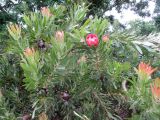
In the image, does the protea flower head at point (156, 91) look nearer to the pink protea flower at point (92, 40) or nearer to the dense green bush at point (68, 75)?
the dense green bush at point (68, 75)

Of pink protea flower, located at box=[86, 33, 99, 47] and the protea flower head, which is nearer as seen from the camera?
the protea flower head

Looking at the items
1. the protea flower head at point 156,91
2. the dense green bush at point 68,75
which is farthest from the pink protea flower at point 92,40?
the protea flower head at point 156,91

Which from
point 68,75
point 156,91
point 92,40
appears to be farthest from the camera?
point 68,75

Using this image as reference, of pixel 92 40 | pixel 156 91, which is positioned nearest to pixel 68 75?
pixel 92 40

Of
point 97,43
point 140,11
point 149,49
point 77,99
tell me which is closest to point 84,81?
point 77,99

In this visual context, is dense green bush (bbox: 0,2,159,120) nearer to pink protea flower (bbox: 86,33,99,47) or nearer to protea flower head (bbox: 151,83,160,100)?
pink protea flower (bbox: 86,33,99,47)

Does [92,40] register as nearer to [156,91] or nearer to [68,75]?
[68,75]

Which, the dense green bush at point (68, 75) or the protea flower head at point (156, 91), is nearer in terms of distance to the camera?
the protea flower head at point (156, 91)

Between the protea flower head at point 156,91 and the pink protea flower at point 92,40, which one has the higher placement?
the pink protea flower at point 92,40

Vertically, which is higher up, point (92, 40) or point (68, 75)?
point (92, 40)

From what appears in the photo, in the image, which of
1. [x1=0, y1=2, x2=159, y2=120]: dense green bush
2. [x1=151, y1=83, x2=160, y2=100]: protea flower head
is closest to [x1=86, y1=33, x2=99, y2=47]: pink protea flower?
[x1=0, y1=2, x2=159, y2=120]: dense green bush

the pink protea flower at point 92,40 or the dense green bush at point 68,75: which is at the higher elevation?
the pink protea flower at point 92,40

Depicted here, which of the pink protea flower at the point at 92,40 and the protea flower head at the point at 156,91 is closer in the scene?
the protea flower head at the point at 156,91

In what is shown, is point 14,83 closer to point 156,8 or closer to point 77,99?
point 77,99
